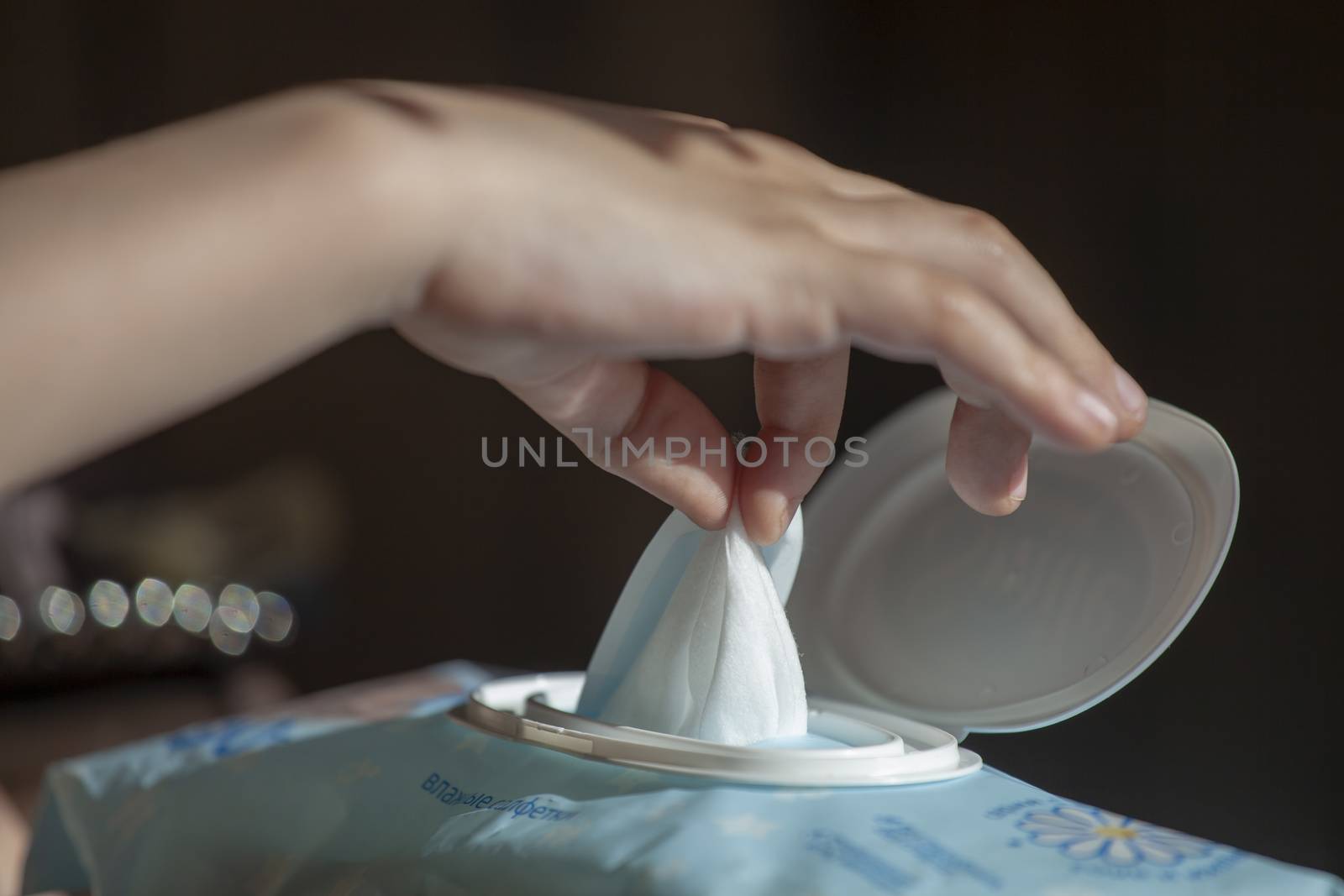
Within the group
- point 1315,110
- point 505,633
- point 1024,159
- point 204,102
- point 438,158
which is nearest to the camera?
point 438,158

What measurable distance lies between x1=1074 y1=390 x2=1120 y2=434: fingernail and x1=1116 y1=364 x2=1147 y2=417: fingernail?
0.01 metres

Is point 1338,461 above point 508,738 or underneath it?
above

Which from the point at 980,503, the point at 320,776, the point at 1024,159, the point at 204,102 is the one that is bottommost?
the point at 320,776

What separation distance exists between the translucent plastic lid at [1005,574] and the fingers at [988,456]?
8 centimetres

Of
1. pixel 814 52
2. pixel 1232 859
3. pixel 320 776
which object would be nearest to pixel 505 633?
pixel 814 52

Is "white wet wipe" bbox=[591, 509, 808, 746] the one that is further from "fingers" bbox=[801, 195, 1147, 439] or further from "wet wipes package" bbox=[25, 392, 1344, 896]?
"fingers" bbox=[801, 195, 1147, 439]

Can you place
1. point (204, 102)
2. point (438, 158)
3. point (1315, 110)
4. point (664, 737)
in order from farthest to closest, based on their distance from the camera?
point (204, 102), point (1315, 110), point (664, 737), point (438, 158)

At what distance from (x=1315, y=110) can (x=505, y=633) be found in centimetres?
141

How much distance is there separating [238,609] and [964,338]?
1573 mm

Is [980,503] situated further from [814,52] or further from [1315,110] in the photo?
[814,52]

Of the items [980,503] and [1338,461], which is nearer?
[980,503]

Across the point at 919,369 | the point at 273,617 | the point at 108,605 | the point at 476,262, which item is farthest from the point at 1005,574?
the point at 273,617

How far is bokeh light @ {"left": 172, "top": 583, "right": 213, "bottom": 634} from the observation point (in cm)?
162

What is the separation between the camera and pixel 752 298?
0.32 m
